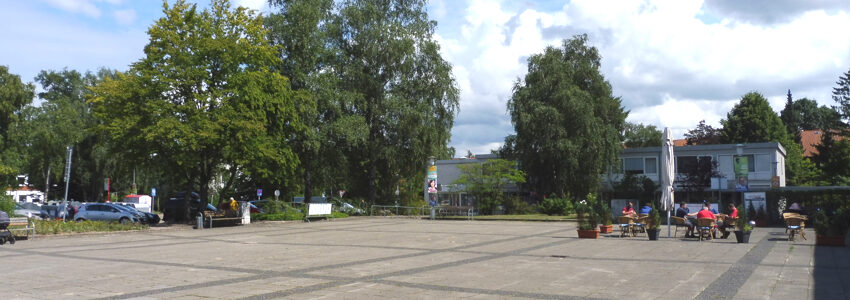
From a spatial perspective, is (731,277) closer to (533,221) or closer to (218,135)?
(533,221)

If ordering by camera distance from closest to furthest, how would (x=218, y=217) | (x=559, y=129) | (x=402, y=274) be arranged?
(x=402, y=274) → (x=218, y=217) → (x=559, y=129)

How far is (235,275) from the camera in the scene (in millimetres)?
11289

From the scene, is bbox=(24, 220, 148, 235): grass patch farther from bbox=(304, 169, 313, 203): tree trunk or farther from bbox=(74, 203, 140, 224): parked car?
bbox=(304, 169, 313, 203): tree trunk

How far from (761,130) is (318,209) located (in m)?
44.2

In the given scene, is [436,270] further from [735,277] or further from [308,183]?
[308,183]

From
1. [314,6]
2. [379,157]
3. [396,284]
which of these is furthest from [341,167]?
[396,284]

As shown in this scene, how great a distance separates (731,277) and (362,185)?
40.7 m

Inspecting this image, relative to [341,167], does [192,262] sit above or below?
below

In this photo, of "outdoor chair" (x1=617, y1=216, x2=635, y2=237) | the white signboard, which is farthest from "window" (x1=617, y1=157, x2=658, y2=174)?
"outdoor chair" (x1=617, y1=216, x2=635, y2=237)

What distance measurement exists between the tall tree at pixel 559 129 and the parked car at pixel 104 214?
26.1 meters

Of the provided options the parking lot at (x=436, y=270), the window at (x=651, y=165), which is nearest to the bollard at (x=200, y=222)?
the parking lot at (x=436, y=270)

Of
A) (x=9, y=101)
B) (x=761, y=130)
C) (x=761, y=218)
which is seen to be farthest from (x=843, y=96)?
(x=9, y=101)

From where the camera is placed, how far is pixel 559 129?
4294cm

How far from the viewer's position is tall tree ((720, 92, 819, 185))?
190 ft
